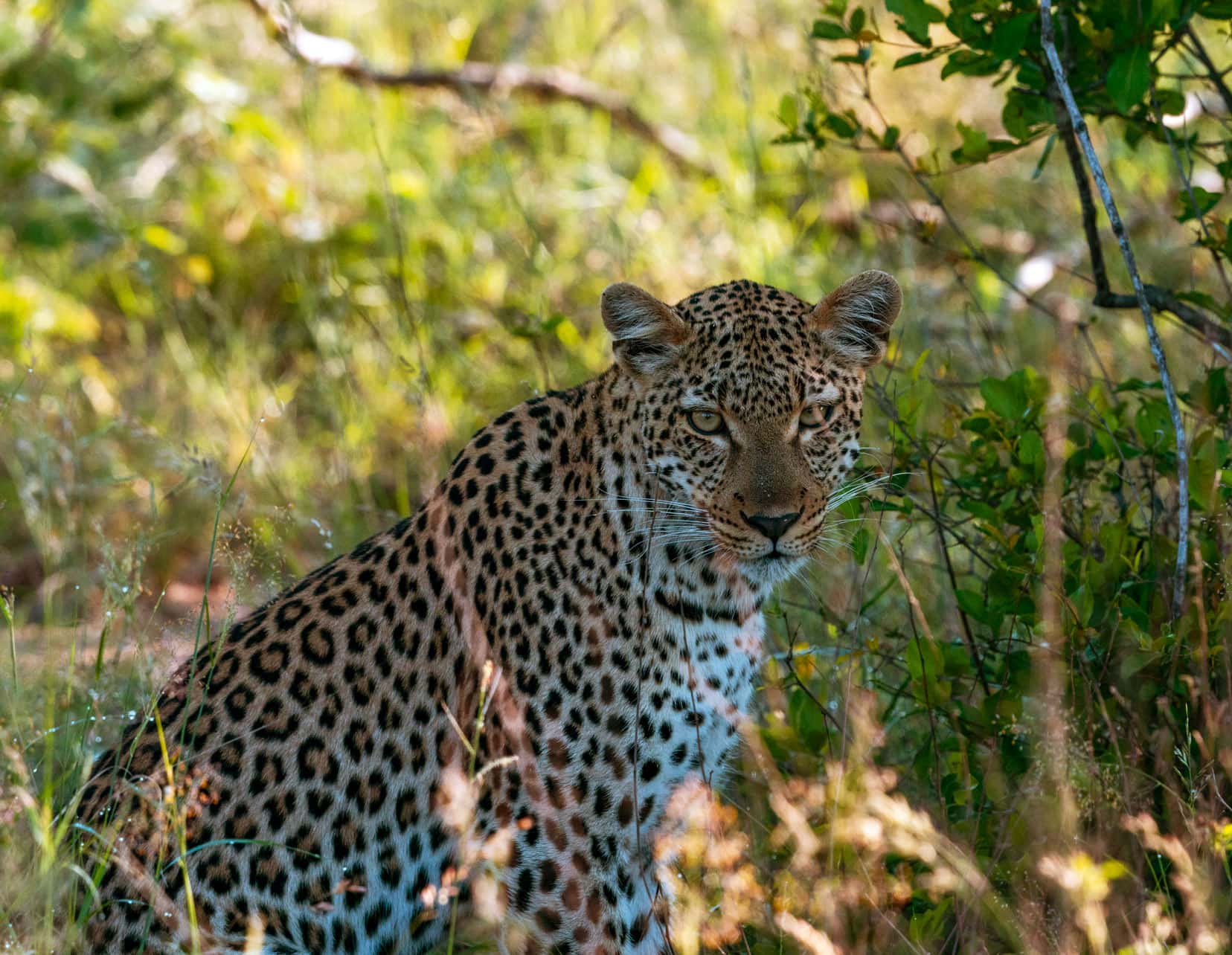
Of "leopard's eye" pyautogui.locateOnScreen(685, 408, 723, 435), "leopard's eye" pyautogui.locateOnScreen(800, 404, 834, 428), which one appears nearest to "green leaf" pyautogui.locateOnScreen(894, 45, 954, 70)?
"leopard's eye" pyautogui.locateOnScreen(800, 404, 834, 428)

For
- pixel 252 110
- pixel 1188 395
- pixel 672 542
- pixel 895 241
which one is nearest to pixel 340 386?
pixel 252 110

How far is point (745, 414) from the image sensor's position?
4281 mm

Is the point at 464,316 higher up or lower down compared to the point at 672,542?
lower down

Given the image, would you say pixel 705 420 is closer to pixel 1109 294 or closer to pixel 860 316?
pixel 860 316

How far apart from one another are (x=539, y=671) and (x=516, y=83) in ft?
21.4

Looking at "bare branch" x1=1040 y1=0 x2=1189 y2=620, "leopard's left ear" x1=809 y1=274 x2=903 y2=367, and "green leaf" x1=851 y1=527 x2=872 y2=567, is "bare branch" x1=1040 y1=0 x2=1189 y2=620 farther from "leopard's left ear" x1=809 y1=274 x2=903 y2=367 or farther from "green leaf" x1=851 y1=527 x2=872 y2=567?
"green leaf" x1=851 y1=527 x2=872 y2=567

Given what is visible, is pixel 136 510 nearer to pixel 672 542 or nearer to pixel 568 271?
pixel 568 271

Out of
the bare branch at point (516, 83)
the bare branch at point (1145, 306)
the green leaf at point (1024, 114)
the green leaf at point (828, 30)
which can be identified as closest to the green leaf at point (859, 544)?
the bare branch at point (1145, 306)

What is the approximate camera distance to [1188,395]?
4785 millimetres

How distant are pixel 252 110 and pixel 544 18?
2927 millimetres

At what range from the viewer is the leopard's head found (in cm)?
423

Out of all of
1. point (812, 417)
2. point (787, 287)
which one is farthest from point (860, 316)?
point (787, 287)

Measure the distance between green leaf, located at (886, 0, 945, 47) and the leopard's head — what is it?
2.83 ft

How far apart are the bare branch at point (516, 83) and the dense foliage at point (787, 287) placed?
0.13m
